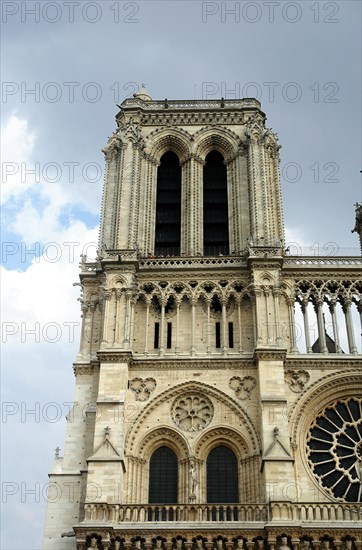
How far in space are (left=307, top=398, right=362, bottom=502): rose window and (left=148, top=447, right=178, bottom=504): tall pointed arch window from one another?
454 centimetres

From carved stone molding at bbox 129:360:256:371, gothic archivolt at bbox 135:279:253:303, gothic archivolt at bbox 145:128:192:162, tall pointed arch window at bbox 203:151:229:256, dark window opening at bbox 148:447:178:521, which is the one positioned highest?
gothic archivolt at bbox 145:128:192:162

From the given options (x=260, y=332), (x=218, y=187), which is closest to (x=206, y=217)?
(x=218, y=187)

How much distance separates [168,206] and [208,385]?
9215mm

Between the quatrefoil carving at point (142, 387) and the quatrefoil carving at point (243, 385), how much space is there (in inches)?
106

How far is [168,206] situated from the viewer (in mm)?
34844

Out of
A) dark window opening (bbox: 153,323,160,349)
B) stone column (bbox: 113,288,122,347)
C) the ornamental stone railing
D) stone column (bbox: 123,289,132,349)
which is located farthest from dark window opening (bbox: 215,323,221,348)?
the ornamental stone railing

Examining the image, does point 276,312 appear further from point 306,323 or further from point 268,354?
point 268,354

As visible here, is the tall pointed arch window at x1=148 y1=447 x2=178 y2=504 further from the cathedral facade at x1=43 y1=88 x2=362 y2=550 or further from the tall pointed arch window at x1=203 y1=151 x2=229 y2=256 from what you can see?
the tall pointed arch window at x1=203 y1=151 x2=229 y2=256

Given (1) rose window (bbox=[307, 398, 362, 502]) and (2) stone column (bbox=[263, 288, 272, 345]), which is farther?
(2) stone column (bbox=[263, 288, 272, 345])

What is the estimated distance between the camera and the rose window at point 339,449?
27250 millimetres

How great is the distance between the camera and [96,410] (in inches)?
1089

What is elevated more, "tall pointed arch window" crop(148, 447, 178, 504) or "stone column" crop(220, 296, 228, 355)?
"stone column" crop(220, 296, 228, 355)

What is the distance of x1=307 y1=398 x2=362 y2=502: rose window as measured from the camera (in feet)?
89.4

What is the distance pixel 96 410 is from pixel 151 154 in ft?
40.0
